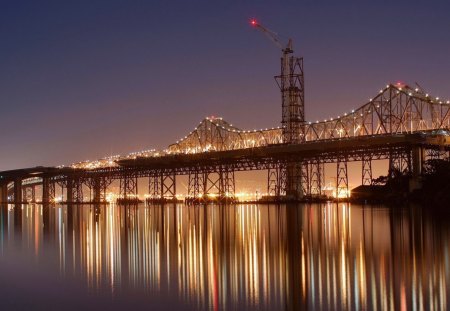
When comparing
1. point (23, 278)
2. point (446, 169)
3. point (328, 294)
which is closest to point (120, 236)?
point (23, 278)

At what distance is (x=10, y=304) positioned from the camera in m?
16.9

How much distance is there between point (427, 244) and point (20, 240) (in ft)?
69.4

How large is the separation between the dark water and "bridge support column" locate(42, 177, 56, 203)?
90.1 metres

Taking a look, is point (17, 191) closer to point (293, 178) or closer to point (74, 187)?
point (74, 187)

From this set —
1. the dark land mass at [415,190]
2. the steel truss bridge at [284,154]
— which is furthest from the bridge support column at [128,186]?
the dark land mass at [415,190]

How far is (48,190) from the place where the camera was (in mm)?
125438

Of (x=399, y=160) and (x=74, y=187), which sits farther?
(x=74, y=187)

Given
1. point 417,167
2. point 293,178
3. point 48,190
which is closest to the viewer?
point 417,167

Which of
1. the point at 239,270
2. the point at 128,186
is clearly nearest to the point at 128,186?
the point at 128,186

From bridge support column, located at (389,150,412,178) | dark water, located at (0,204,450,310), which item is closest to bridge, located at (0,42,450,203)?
bridge support column, located at (389,150,412,178)

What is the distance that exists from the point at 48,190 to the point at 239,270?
Answer: 110736 millimetres

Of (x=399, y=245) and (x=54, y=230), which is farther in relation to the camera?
(x=54, y=230)

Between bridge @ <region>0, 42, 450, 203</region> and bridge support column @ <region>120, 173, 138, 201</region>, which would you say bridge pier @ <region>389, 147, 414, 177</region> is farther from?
bridge support column @ <region>120, 173, 138, 201</region>

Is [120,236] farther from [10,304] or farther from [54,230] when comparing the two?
[10,304]
